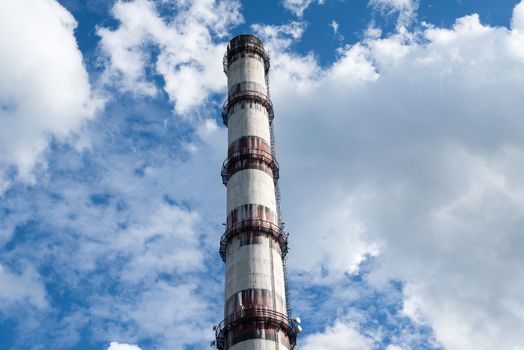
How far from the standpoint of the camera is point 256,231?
195 ft

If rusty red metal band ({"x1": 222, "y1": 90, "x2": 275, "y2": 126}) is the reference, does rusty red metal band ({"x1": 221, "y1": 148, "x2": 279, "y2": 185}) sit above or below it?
below

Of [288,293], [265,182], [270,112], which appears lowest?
[288,293]

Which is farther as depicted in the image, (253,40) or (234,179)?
(253,40)

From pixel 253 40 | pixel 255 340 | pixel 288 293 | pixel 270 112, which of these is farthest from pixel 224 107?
pixel 255 340

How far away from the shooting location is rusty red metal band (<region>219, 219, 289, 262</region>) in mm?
59469

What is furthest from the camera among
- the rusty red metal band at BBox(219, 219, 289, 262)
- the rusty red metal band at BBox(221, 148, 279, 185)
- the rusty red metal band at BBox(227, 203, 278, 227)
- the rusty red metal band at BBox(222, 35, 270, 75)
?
the rusty red metal band at BBox(222, 35, 270, 75)

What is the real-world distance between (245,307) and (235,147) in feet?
62.9

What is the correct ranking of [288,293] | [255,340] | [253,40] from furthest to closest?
[253,40], [288,293], [255,340]

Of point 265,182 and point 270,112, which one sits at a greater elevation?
point 270,112

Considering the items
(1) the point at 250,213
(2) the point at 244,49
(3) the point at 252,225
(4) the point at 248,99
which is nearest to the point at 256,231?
(3) the point at 252,225

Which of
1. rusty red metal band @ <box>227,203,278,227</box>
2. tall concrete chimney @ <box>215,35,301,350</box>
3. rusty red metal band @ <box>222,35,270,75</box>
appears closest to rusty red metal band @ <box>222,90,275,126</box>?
tall concrete chimney @ <box>215,35,301,350</box>

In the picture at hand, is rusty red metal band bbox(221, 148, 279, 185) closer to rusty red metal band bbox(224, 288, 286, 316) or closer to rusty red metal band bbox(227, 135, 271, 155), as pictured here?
rusty red metal band bbox(227, 135, 271, 155)

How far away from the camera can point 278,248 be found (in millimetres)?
60531

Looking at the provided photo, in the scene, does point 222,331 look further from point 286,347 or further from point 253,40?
point 253,40
